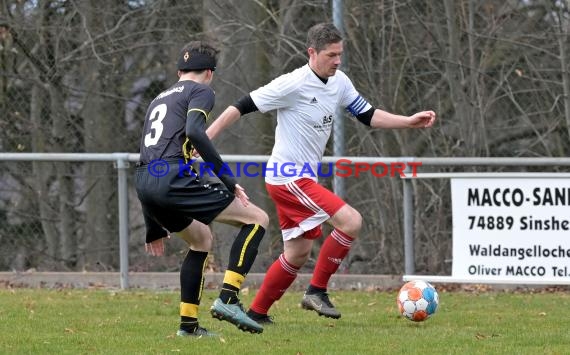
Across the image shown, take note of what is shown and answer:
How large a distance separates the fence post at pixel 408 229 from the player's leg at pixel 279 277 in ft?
9.13

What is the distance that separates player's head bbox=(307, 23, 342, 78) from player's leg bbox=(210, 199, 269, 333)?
4.22 feet

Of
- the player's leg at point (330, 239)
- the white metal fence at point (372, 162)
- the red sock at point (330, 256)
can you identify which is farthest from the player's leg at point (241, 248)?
the white metal fence at point (372, 162)

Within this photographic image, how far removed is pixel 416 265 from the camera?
37.2 feet

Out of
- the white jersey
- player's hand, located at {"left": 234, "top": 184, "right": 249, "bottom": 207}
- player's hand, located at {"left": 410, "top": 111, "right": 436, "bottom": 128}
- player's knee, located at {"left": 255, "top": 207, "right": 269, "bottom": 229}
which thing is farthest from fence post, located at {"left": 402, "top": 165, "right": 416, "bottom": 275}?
player's hand, located at {"left": 234, "top": 184, "right": 249, "bottom": 207}

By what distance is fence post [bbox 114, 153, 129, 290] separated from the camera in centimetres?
1144

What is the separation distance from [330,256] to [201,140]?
1829 millimetres

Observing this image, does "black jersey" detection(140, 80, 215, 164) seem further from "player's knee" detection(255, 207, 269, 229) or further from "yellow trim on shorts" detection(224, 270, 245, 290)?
"yellow trim on shorts" detection(224, 270, 245, 290)

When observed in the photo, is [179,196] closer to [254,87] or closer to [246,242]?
[246,242]

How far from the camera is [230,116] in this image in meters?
8.09

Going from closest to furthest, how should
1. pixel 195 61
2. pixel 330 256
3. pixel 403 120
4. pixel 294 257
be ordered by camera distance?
pixel 195 61, pixel 294 257, pixel 330 256, pixel 403 120

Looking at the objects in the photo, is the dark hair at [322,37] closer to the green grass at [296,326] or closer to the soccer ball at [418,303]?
the soccer ball at [418,303]

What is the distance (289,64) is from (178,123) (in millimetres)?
4624

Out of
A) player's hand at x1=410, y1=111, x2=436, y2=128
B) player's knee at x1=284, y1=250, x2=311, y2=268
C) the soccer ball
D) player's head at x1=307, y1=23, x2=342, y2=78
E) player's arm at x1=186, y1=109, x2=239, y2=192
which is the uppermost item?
player's head at x1=307, y1=23, x2=342, y2=78

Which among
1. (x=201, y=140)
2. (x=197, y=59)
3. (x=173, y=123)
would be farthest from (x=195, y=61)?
(x=201, y=140)
